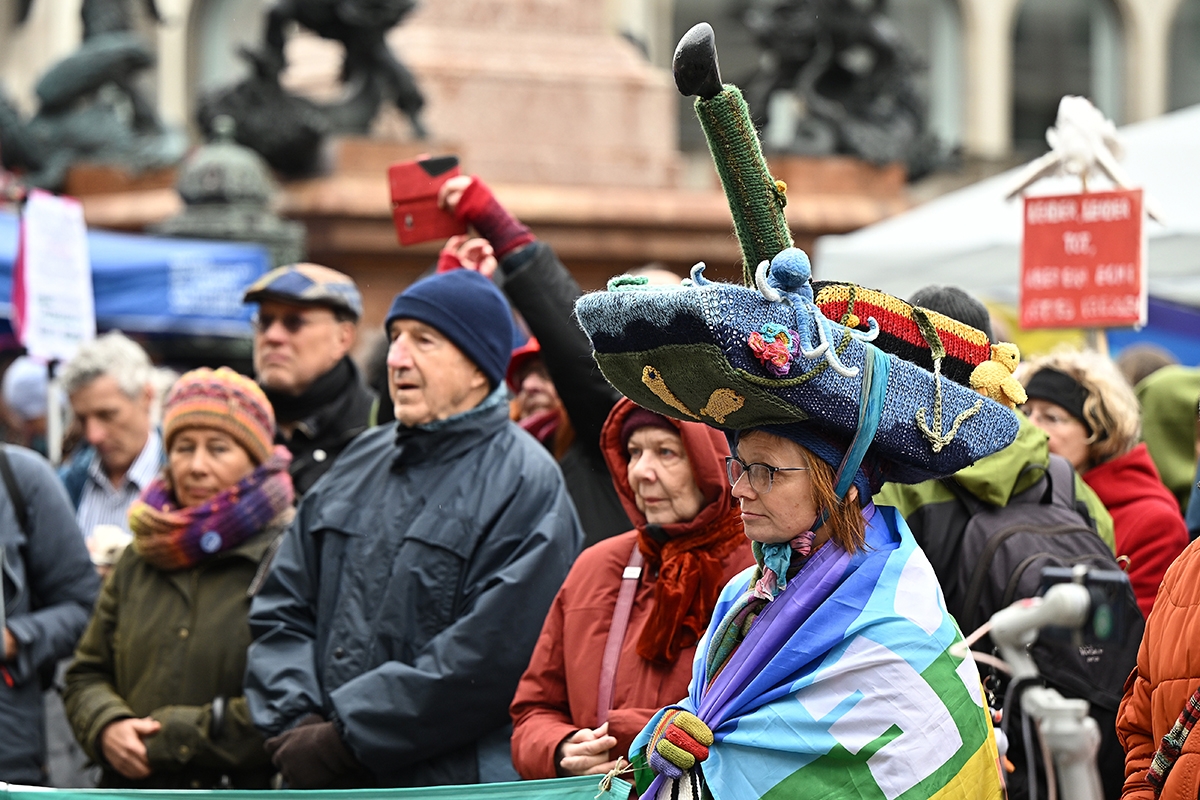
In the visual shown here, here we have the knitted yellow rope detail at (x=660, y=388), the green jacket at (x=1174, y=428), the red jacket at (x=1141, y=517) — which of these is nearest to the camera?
the knitted yellow rope detail at (x=660, y=388)

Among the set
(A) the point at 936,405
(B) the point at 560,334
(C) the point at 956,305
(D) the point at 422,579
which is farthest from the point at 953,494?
(A) the point at 936,405

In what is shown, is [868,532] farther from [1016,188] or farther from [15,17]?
[15,17]

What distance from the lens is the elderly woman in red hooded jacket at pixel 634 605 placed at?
4355mm

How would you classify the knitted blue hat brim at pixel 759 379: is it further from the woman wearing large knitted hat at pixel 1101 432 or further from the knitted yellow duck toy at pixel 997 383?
the woman wearing large knitted hat at pixel 1101 432

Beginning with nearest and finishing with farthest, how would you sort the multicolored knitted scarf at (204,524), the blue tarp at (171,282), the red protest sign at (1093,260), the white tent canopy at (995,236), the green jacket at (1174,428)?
the multicolored knitted scarf at (204,524) → the green jacket at (1174,428) → the red protest sign at (1093,260) → the white tent canopy at (995,236) → the blue tarp at (171,282)

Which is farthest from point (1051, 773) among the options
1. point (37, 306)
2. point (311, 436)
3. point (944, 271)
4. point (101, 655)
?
point (944, 271)

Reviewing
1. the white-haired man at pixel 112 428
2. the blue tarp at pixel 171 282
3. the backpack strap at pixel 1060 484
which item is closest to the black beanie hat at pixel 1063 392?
the backpack strap at pixel 1060 484

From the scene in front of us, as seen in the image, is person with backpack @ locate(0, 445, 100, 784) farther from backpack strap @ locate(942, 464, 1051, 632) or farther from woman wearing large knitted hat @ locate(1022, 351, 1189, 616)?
woman wearing large knitted hat @ locate(1022, 351, 1189, 616)

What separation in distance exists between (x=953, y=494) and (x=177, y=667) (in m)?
2.24

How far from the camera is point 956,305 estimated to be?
492 centimetres

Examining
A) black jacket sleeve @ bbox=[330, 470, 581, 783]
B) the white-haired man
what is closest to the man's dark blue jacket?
black jacket sleeve @ bbox=[330, 470, 581, 783]

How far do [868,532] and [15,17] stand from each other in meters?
38.2

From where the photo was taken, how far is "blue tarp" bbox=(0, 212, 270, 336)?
11.6 metres

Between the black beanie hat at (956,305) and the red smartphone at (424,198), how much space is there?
1.43m
